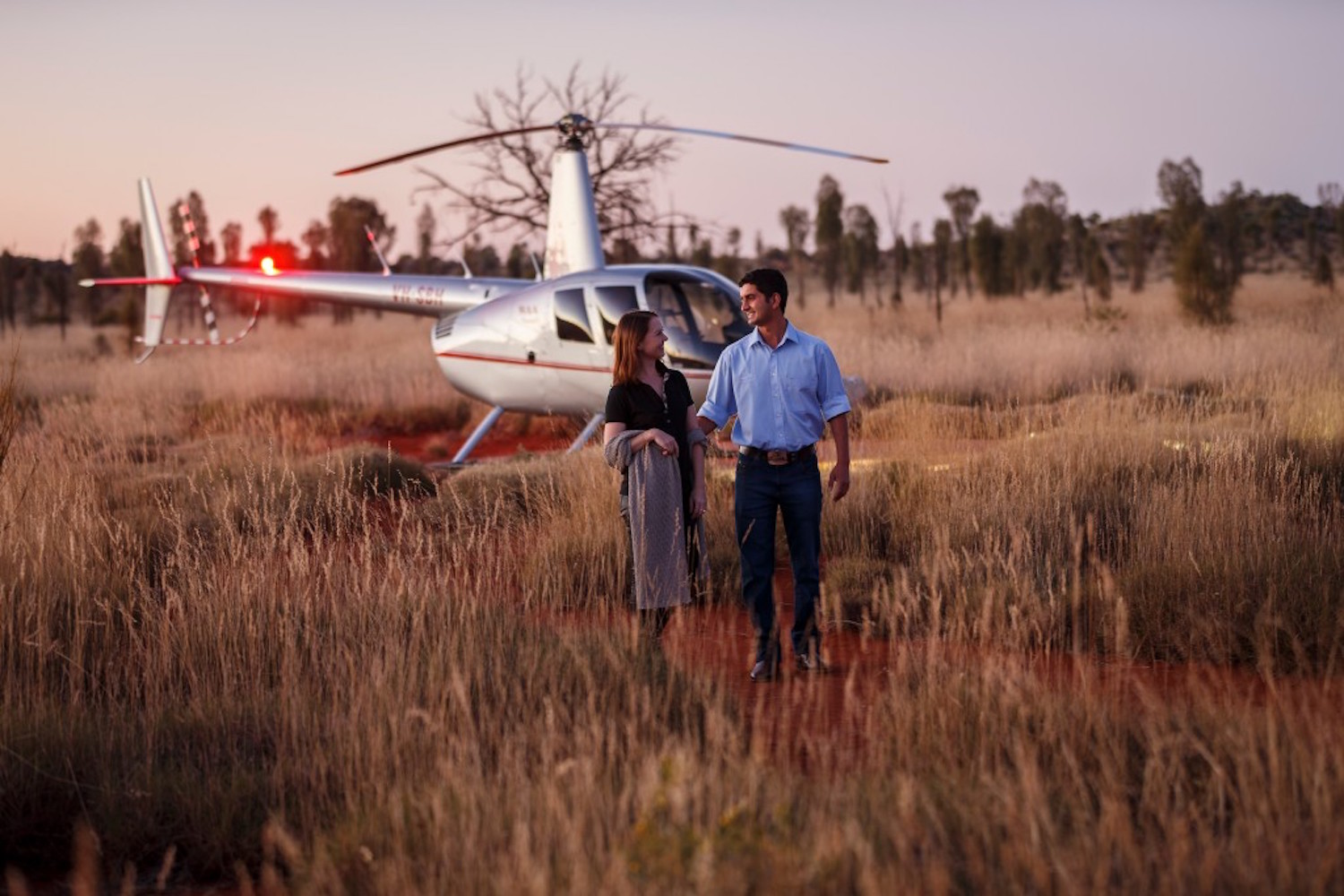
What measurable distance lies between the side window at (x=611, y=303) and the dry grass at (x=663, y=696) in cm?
197

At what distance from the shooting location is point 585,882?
3084 millimetres

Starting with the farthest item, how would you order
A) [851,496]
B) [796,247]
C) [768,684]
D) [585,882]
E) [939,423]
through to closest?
[796,247] < [939,423] < [851,496] < [768,684] < [585,882]

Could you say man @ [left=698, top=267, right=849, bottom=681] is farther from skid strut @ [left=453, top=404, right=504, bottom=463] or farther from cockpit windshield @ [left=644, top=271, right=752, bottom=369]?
skid strut @ [left=453, top=404, right=504, bottom=463]

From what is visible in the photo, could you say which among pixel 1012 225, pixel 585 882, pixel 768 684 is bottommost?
pixel 768 684

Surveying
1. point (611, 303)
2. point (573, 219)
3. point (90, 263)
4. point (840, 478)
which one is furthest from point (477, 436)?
point (90, 263)

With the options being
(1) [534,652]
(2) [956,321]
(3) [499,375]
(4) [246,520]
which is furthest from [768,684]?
(2) [956,321]

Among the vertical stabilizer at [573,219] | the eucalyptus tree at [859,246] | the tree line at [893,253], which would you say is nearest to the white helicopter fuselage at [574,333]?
the vertical stabilizer at [573,219]

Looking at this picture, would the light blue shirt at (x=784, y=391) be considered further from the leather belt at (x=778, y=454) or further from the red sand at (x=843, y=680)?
the red sand at (x=843, y=680)

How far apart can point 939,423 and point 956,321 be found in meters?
24.5

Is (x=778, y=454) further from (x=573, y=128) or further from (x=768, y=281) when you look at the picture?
(x=573, y=128)

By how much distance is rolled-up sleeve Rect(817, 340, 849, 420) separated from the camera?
5922 millimetres

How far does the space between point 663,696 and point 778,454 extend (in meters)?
1.19

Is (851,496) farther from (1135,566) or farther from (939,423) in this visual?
(939,423)

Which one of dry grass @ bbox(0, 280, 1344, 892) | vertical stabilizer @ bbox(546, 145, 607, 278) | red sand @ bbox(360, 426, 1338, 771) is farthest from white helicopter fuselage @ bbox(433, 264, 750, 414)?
red sand @ bbox(360, 426, 1338, 771)
